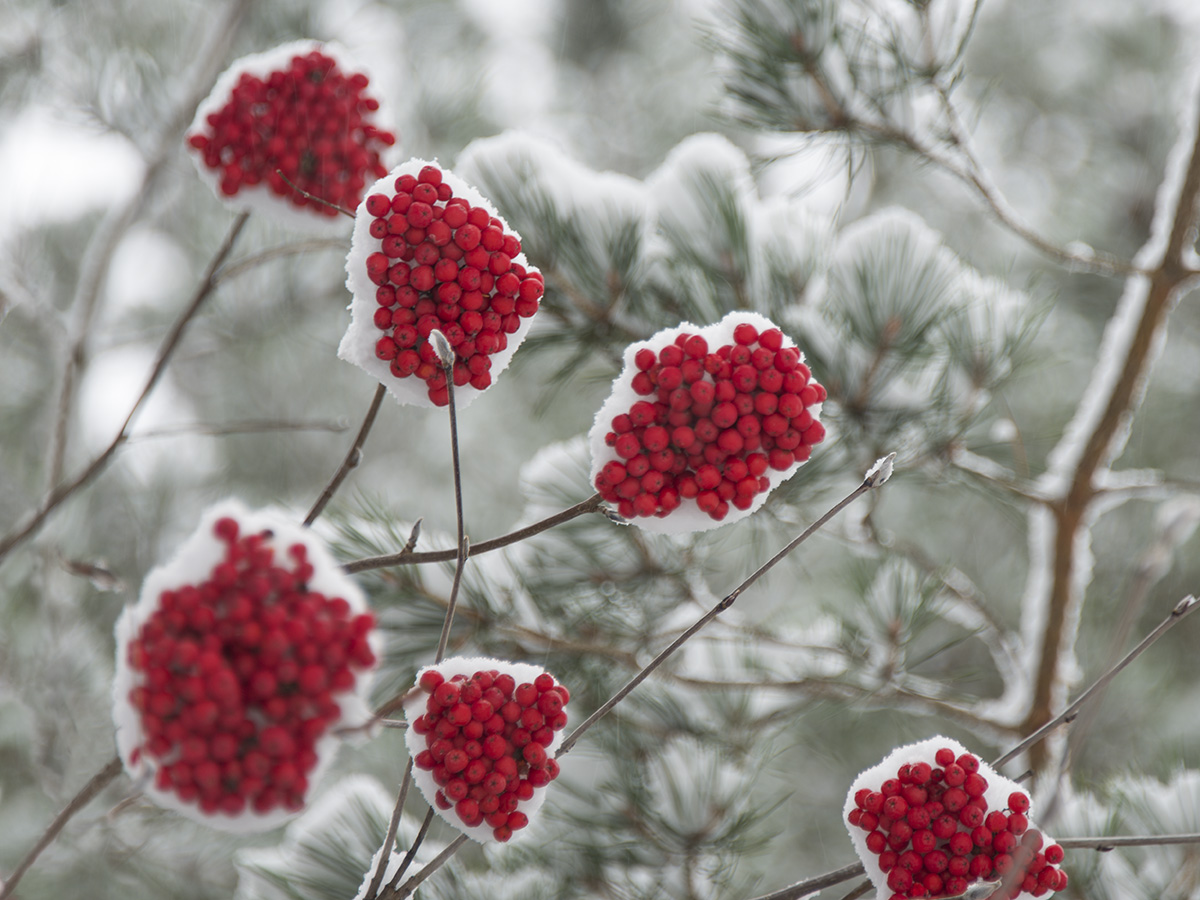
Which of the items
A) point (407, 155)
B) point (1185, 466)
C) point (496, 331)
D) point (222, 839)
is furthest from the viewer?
point (1185, 466)

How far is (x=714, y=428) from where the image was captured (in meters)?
0.33

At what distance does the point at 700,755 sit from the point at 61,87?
1197 mm

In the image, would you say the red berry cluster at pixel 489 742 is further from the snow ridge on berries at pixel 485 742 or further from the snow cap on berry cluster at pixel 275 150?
the snow cap on berry cluster at pixel 275 150

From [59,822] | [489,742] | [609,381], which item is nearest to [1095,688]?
[489,742]

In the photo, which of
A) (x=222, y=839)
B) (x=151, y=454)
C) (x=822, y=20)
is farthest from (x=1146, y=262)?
(x=151, y=454)

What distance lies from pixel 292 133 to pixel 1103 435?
66cm

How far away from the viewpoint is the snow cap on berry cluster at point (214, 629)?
0.25 meters

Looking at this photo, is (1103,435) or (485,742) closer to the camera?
(485,742)

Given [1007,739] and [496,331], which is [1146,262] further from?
[496,331]

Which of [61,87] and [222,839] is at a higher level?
[61,87]

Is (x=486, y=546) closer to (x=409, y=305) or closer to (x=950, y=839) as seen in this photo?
(x=409, y=305)

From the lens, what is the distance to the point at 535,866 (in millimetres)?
739

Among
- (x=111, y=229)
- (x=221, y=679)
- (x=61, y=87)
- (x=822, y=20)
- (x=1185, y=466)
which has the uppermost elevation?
(x=61, y=87)

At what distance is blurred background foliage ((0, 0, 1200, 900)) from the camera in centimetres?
66
